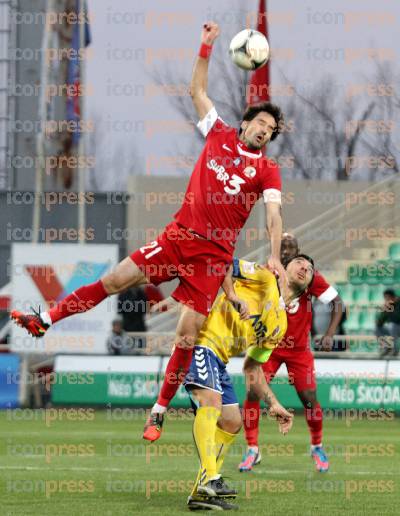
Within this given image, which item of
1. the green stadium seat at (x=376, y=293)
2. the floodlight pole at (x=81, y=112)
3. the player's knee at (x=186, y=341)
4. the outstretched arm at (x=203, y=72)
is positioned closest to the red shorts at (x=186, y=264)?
the player's knee at (x=186, y=341)

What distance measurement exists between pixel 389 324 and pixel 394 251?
5.97 meters

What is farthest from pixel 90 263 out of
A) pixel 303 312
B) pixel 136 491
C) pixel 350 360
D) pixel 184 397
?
pixel 136 491

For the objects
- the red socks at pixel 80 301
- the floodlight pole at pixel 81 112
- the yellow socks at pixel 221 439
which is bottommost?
the yellow socks at pixel 221 439

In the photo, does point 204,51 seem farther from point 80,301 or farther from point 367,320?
point 367,320

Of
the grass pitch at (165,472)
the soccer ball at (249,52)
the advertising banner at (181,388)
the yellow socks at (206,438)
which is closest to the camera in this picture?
the yellow socks at (206,438)

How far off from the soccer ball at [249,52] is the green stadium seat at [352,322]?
18.9m

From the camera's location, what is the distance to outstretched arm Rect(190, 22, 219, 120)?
31.8ft

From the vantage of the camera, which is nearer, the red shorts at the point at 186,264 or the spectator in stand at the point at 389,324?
the red shorts at the point at 186,264

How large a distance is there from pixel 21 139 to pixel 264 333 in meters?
20.1

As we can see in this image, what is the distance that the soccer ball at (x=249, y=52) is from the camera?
10.1 meters

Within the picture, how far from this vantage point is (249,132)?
377 inches

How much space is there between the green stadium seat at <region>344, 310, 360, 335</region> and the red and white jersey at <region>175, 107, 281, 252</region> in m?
19.3

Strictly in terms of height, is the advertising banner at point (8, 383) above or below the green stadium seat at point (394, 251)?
below

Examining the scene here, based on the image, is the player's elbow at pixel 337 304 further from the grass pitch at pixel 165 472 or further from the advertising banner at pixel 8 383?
the advertising banner at pixel 8 383
